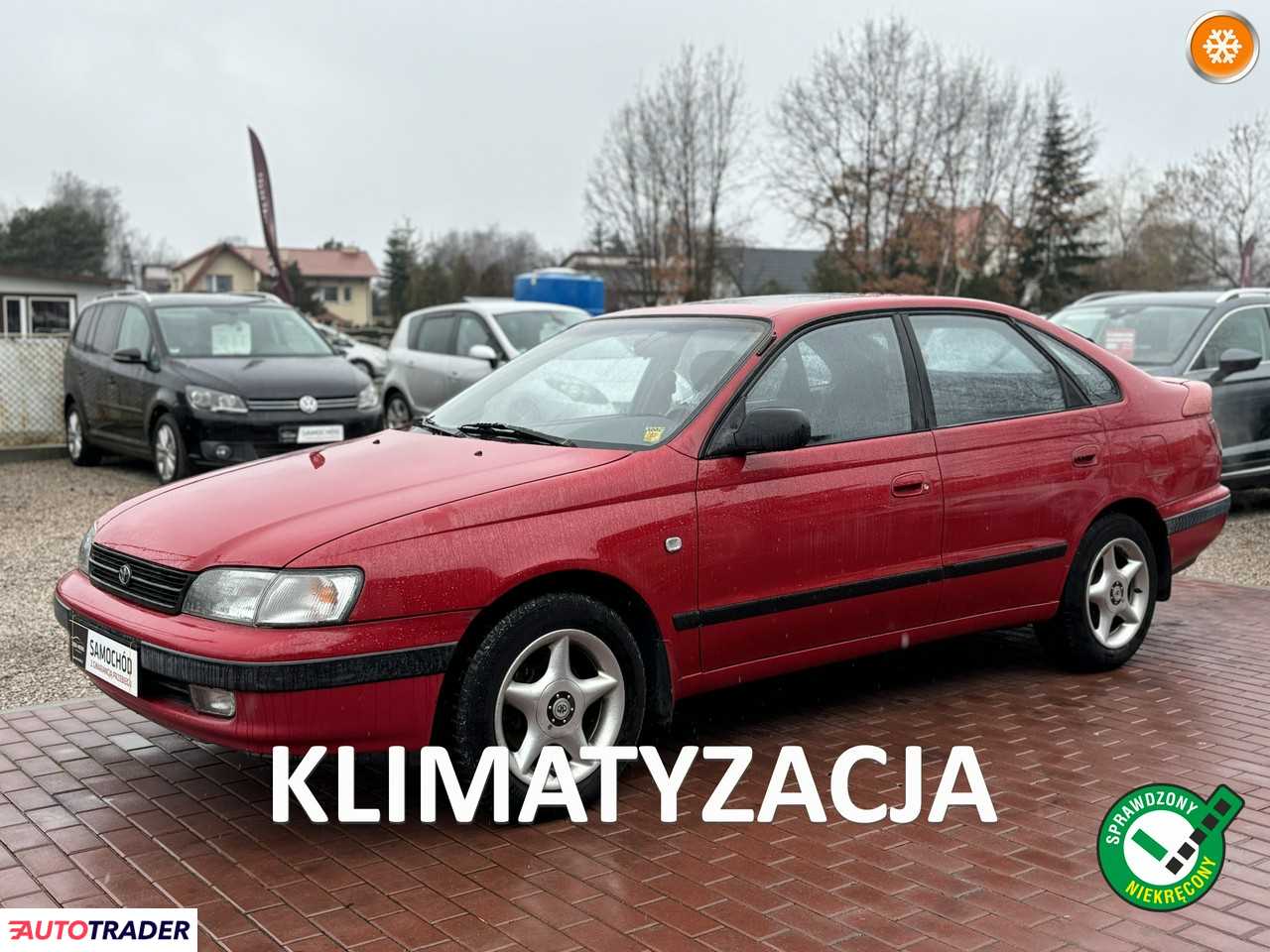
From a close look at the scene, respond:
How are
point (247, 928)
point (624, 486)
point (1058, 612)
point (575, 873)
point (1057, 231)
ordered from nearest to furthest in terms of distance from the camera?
point (247, 928)
point (575, 873)
point (624, 486)
point (1058, 612)
point (1057, 231)

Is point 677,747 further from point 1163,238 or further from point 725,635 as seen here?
point 1163,238

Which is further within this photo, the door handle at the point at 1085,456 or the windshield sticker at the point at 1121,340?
the windshield sticker at the point at 1121,340

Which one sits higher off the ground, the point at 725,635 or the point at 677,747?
the point at 725,635

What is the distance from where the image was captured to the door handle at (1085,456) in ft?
18.5

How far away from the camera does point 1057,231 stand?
181 feet

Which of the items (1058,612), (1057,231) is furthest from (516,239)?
(1058,612)

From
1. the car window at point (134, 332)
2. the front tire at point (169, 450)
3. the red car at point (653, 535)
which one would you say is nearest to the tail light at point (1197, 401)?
the red car at point (653, 535)

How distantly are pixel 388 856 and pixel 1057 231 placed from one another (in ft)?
182

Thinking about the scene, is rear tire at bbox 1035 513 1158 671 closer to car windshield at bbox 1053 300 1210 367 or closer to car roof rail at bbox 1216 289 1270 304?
car windshield at bbox 1053 300 1210 367

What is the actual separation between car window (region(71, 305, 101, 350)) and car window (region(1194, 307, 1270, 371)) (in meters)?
10.8

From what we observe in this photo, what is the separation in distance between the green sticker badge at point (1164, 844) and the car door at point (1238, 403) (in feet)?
21.7

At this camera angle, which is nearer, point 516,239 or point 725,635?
point 725,635

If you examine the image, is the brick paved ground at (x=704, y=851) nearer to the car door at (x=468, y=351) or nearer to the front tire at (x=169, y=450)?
the front tire at (x=169, y=450)

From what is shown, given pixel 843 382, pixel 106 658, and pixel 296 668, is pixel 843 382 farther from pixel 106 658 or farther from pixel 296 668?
pixel 106 658
